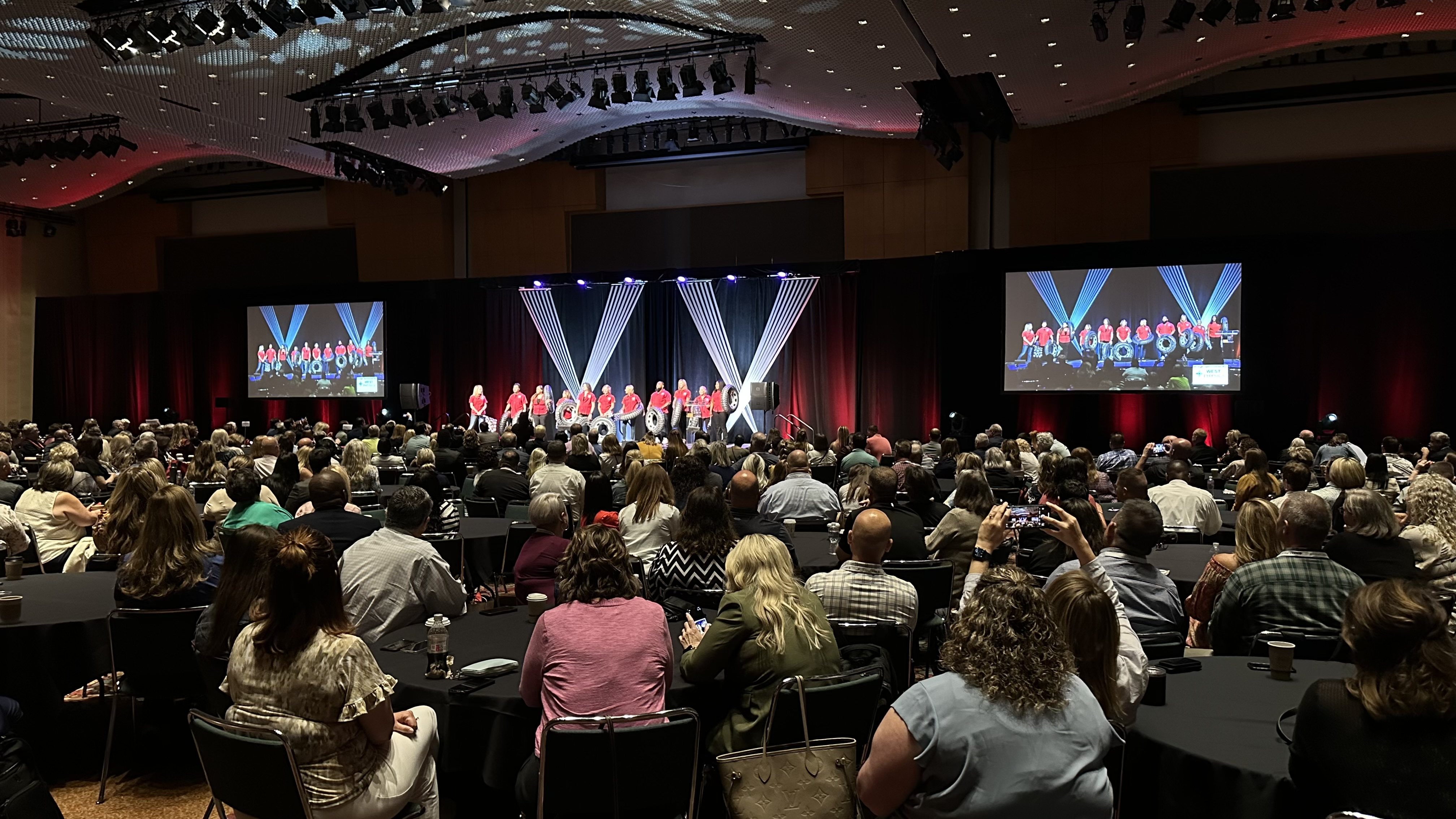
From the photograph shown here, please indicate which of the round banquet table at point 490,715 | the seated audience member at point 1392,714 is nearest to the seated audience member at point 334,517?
the round banquet table at point 490,715

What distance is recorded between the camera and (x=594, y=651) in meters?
2.72

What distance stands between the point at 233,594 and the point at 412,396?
51.4 feet

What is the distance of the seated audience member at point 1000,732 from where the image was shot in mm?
1947

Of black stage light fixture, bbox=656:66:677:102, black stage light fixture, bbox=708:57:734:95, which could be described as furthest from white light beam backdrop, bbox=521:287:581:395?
black stage light fixture, bbox=708:57:734:95

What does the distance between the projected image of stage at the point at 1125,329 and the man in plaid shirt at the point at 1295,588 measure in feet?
38.4

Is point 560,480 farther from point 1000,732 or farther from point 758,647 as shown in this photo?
point 1000,732

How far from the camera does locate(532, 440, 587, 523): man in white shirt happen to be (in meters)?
7.22

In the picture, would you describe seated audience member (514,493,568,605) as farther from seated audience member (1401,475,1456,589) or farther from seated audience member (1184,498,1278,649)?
seated audience member (1401,475,1456,589)

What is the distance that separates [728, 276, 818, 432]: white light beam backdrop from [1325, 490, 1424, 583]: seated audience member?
511 inches

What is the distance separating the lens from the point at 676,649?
3363 millimetres

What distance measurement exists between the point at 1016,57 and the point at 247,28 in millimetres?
7620

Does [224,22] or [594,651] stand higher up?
[224,22]

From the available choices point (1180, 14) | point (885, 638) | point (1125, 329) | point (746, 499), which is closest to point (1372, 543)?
point (885, 638)

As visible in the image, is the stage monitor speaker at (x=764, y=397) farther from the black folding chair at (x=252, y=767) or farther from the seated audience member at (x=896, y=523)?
the black folding chair at (x=252, y=767)
